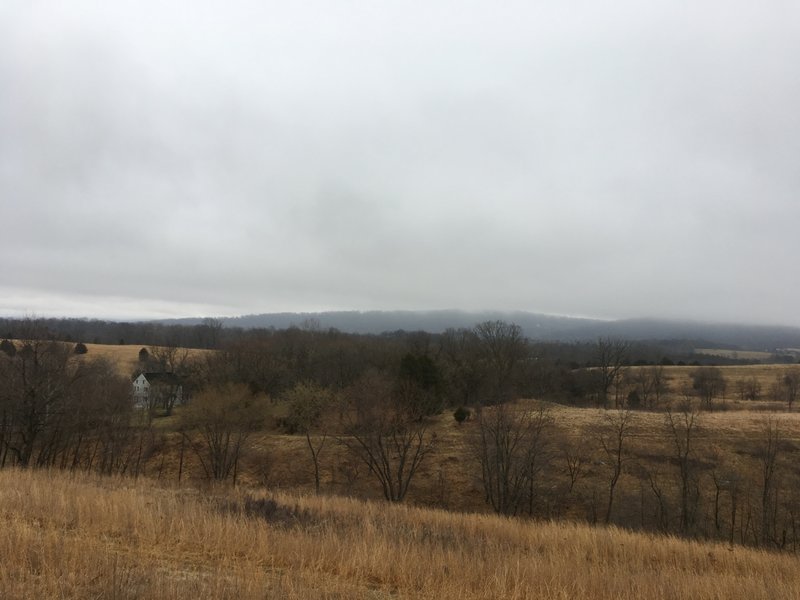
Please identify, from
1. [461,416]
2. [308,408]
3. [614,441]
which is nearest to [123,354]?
[308,408]

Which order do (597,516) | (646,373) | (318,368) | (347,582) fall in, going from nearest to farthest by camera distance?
(347,582)
(597,516)
(318,368)
(646,373)

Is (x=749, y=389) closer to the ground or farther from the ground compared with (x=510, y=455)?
closer to the ground

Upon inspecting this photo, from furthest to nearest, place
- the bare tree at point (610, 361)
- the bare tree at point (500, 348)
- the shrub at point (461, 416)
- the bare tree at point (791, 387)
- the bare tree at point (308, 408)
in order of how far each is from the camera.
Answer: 1. the bare tree at point (610, 361)
2. the bare tree at point (791, 387)
3. the bare tree at point (500, 348)
4. the shrub at point (461, 416)
5. the bare tree at point (308, 408)

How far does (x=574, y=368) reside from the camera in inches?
3145

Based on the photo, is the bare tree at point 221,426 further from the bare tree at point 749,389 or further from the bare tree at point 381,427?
the bare tree at point 749,389

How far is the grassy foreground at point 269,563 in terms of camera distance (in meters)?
4.69

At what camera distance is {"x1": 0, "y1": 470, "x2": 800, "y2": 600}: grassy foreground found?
15.4ft

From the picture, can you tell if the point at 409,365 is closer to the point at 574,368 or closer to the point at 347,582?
the point at 347,582

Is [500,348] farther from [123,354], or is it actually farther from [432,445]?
[123,354]

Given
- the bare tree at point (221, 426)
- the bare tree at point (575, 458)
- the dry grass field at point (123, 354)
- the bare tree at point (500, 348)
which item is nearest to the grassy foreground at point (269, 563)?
the bare tree at point (575, 458)

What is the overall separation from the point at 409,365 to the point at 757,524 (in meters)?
27.0

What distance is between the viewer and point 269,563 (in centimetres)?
622

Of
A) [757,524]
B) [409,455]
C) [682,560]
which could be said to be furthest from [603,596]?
[409,455]

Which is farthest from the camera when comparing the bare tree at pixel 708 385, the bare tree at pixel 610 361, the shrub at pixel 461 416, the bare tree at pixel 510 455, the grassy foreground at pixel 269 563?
the bare tree at pixel 610 361
